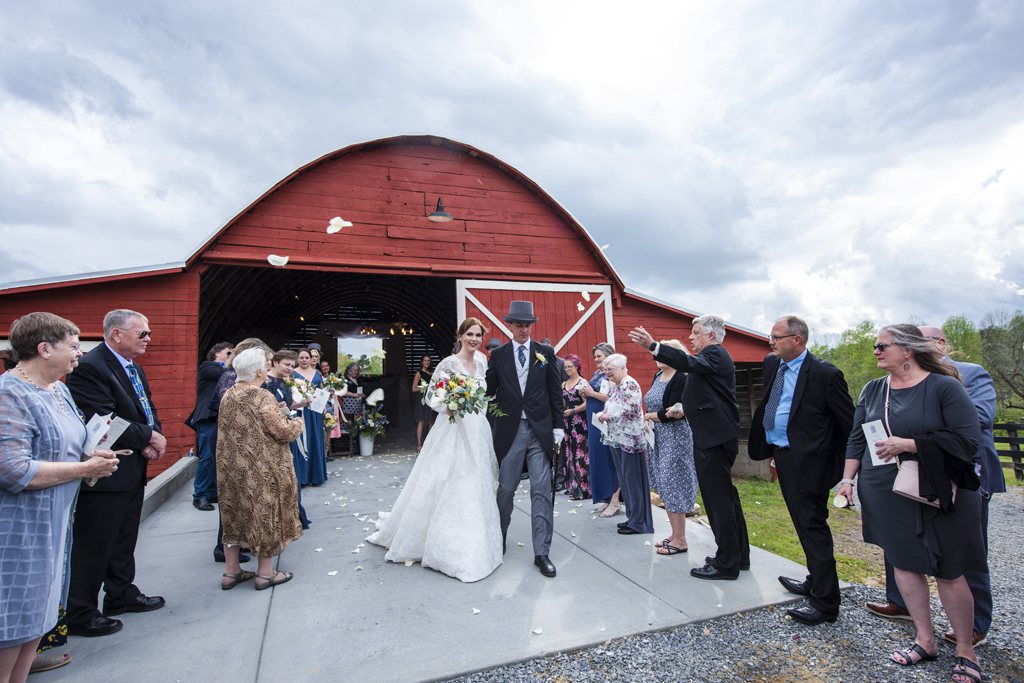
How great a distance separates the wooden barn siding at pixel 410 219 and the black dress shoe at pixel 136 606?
5725 millimetres

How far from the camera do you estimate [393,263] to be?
8.29 m

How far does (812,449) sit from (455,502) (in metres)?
2.44

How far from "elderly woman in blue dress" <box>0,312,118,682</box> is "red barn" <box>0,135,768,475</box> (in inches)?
235

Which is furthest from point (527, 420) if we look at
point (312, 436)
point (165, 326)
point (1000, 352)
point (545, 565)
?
Result: point (1000, 352)

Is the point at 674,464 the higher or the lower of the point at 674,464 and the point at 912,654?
the higher

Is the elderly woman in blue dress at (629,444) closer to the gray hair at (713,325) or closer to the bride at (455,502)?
the gray hair at (713,325)

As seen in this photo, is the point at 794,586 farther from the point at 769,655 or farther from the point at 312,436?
the point at 312,436

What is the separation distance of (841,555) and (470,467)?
11.8ft

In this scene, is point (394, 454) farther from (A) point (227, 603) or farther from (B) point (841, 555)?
(B) point (841, 555)

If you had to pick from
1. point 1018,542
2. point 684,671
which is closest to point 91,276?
point 684,671

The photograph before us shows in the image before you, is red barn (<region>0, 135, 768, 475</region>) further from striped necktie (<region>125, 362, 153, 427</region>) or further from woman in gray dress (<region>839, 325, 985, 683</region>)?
woman in gray dress (<region>839, 325, 985, 683</region>)

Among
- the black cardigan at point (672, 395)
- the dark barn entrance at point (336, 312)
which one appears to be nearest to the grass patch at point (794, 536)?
the black cardigan at point (672, 395)

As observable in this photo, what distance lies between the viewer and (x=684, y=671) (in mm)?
2404

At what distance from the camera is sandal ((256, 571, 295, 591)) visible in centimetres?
337
